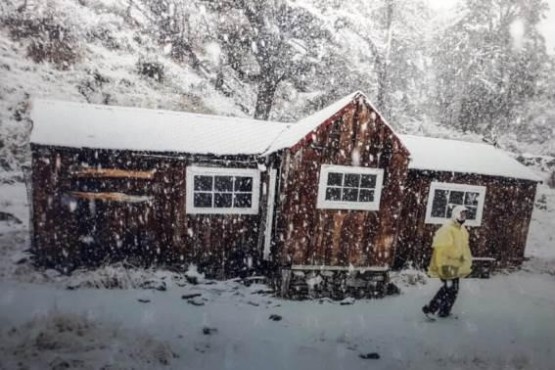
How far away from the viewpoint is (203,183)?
6.60m

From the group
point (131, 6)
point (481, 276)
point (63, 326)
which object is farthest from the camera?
point (481, 276)

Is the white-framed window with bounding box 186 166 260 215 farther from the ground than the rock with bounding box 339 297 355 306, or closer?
farther from the ground

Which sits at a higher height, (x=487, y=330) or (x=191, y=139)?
(x=191, y=139)

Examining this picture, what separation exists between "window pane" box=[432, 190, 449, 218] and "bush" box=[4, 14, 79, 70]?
5832 millimetres

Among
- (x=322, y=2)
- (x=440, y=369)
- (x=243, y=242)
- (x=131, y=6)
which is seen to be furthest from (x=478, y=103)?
(x=131, y=6)

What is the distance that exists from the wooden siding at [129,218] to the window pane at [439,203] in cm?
299

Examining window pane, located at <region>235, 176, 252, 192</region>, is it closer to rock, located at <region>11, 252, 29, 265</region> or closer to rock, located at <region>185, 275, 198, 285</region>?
rock, located at <region>185, 275, 198, 285</region>

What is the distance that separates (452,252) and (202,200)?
3.67m

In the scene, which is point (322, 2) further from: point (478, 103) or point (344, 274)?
point (344, 274)

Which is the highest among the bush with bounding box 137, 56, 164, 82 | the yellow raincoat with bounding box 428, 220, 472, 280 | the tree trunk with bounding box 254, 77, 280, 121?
the bush with bounding box 137, 56, 164, 82

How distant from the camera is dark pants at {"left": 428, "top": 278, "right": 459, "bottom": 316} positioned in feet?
17.6

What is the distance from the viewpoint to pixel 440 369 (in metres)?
4.43

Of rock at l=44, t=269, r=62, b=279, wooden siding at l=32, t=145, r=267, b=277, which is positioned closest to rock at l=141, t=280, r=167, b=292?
wooden siding at l=32, t=145, r=267, b=277

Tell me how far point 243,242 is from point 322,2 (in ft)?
12.3
